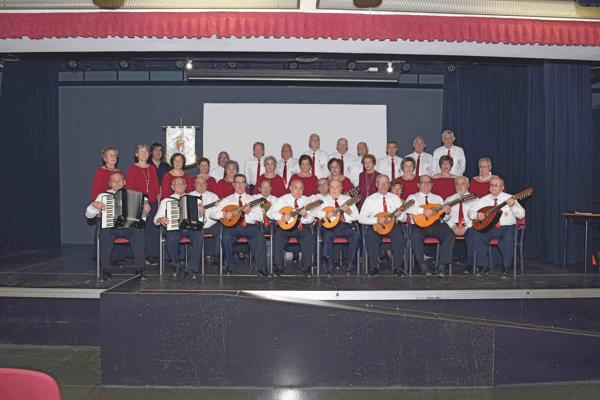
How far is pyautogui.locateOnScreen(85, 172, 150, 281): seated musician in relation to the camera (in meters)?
4.87

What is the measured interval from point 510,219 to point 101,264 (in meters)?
4.03

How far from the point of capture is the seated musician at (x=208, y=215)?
215 inches

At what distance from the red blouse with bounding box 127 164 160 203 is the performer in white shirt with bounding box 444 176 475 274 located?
3191 mm

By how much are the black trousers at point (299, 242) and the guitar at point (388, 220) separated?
682mm

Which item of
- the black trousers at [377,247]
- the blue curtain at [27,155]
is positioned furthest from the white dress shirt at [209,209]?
the blue curtain at [27,155]

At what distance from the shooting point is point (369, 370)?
347cm

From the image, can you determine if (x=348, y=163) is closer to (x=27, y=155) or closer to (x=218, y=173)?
(x=218, y=173)

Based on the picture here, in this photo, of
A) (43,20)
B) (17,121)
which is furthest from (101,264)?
(17,121)

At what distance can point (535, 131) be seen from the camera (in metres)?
6.84

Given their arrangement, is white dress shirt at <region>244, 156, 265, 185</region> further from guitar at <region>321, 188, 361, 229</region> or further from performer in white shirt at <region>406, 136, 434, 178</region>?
performer in white shirt at <region>406, 136, 434, 178</region>

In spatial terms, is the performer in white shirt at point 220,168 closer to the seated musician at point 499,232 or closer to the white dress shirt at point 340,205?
the white dress shirt at point 340,205

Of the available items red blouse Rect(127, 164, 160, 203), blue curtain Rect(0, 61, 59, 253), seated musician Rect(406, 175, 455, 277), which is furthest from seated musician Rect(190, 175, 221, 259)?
blue curtain Rect(0, 61, 59, 253)

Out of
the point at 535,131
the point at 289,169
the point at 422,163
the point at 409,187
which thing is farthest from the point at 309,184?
the point at 535,131

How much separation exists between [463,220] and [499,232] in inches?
15.0
